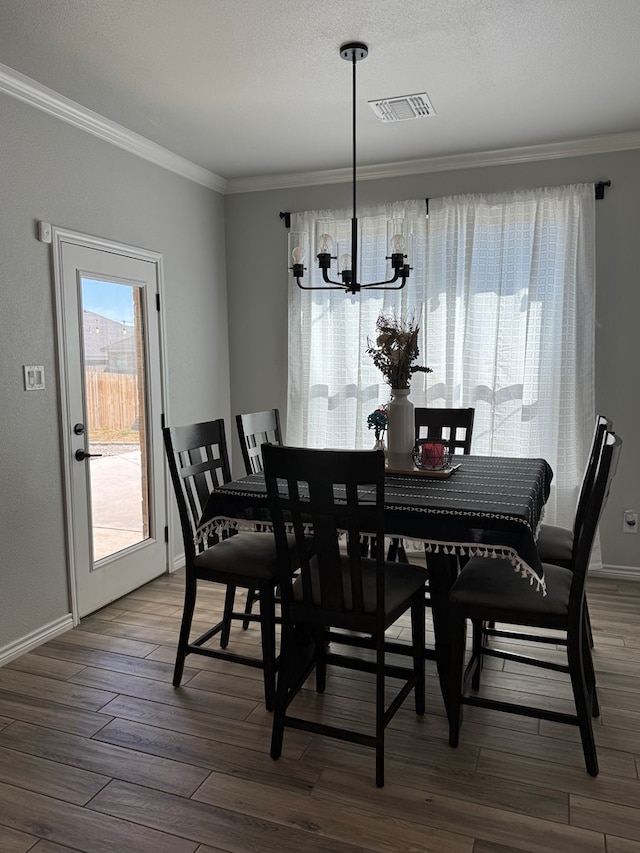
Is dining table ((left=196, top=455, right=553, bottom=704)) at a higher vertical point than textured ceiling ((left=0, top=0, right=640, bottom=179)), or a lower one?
lower

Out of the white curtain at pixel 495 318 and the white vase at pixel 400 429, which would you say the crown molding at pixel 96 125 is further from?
the white vase at pixel 400 429

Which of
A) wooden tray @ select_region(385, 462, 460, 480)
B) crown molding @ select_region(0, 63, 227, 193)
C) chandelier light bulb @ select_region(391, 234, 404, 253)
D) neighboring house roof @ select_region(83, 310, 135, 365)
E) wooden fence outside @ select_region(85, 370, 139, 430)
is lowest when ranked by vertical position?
wooden tray @ select_region(385, 462, 460, 480)

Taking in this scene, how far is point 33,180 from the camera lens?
10.4ft

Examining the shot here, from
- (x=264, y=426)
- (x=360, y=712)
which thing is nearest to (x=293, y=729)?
(x=360, y=712)

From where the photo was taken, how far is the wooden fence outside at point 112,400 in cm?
359

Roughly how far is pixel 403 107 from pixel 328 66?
2.03 ft

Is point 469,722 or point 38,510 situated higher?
point 38,510

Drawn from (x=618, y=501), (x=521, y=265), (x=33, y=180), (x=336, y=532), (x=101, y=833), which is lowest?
(x=101, y=833)

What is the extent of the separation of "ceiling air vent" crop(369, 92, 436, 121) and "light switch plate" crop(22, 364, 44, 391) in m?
2.19

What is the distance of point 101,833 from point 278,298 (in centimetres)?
362

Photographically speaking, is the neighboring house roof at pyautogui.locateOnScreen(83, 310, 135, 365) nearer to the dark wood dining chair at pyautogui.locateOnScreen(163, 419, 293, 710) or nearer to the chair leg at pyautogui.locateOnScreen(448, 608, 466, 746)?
the dark wood dining chair at pyautogui.locateOnScreen(163, 419, 293, 710)

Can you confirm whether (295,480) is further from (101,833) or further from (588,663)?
(588,663)

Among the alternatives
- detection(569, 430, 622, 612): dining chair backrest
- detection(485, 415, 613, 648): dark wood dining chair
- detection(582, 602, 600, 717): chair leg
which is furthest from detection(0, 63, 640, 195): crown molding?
detection(582, 602, 600, 717): chair leg

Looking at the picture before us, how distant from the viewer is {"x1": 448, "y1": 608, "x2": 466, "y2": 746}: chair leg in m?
2.33
